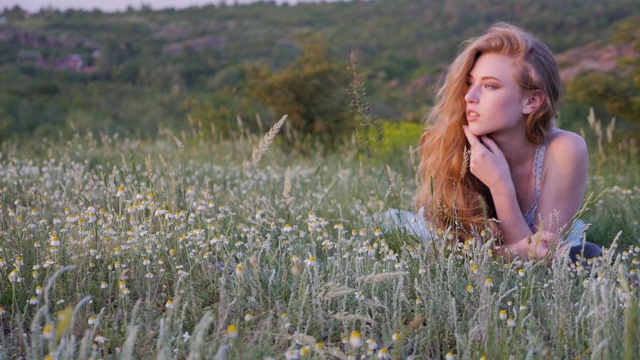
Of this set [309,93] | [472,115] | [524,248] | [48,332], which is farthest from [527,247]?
[309,93]

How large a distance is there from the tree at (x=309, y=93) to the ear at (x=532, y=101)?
21.4 ft

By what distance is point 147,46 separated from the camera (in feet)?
98.7

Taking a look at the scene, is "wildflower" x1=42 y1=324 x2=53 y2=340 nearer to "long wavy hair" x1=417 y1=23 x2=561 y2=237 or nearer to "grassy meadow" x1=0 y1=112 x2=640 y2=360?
"grassy meadow" x1=0 y1=112 x2=640 y2=360

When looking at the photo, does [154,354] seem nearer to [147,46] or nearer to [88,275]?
[88,275]

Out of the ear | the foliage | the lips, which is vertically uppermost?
the ear

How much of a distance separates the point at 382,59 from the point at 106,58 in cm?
1305

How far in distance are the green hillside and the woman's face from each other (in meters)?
7.90

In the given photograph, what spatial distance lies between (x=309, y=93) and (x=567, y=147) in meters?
7.19

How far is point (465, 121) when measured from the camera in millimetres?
3248

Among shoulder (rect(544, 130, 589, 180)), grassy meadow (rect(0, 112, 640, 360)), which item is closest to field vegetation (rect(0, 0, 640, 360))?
grassy meadow (rect(0, 112, 640, 360))

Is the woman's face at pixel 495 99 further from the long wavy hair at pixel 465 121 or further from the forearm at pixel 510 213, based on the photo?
the forearm at pixel 510 213

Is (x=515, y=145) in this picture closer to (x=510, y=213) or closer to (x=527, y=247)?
(x=510, y=213)

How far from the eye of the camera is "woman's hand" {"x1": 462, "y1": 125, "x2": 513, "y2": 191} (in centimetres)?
291

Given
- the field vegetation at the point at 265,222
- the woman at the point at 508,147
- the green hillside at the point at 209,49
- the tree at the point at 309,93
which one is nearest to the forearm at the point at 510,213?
the woman at the point at 508,147
